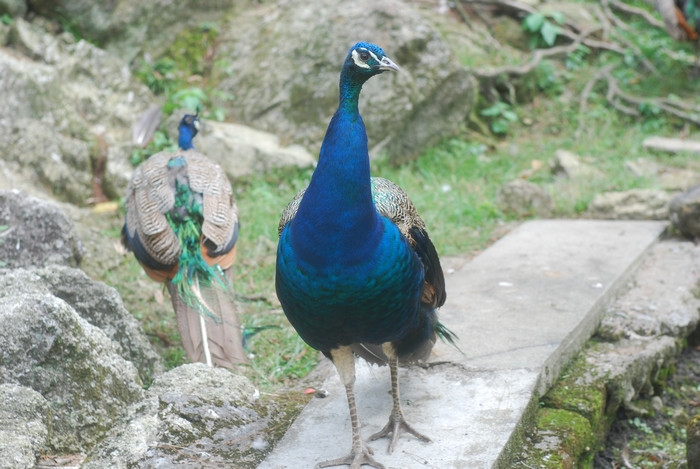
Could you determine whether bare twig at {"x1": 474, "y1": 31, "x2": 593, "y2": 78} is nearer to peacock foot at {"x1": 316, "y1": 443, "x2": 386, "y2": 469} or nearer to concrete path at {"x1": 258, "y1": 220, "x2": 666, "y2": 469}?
concrete path at {"x1": 258, "y1": 220, "x2": 666, "y2": 469}

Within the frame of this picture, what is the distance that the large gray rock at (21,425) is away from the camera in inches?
103

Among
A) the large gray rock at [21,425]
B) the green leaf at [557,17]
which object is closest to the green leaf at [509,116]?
the green leaf at [557,17]

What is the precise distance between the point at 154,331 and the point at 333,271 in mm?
2181

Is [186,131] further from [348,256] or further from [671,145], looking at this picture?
[671,145]

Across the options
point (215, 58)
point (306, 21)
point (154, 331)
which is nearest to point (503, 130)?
point (306, 21)

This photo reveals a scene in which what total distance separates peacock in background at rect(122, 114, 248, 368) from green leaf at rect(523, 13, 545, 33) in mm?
5614

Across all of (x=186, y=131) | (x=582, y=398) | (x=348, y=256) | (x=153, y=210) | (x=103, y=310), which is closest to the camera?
(x=348, y=256)

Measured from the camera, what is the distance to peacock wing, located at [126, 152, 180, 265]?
13.6 feet

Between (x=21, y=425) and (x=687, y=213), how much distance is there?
161 inches

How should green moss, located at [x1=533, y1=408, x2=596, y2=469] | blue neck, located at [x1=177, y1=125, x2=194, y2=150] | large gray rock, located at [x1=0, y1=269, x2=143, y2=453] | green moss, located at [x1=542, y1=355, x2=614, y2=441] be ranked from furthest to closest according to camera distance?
blue neck, located at [x1=177, y1=125, x2=194, y2=150]
green moss, located at [x1=542, y1=355, x2=614, y2=441]
green moss, located at [x1=533, y1=408, x2=596, y2=469]
large gray rock, located at [x1=0, y1=269, x2=143, y2=453]

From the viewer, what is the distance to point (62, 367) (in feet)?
10.2

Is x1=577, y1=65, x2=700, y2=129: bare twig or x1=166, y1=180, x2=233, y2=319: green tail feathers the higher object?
x1=166, y1=180, x2=233, y2=319: green tail feathers

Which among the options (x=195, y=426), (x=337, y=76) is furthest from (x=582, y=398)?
(x=337, y=76)

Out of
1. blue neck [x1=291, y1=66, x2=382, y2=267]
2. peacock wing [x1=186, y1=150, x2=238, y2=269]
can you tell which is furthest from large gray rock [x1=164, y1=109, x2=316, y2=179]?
blue neck [x1=291, y1=66, x2=382, y2=267]
